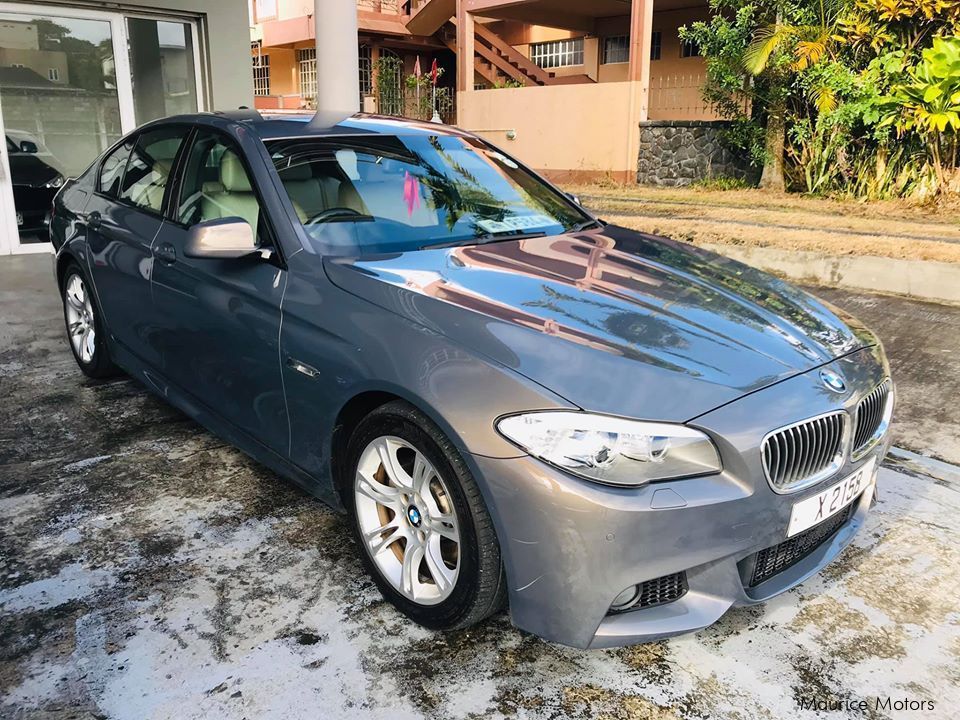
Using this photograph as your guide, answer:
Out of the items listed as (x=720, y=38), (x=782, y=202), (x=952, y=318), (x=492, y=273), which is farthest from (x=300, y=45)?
(x=492, y=273)

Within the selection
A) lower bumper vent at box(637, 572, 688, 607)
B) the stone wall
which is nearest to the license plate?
lower bumper vent at box(637, 572, 688, 607)

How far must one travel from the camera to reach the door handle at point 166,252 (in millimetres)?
3581

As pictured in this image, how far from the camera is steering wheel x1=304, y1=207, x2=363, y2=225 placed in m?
3.12

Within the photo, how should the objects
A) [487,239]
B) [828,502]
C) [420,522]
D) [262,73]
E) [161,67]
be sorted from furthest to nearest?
1. [262,73]
2. [161,67]
3. [487,239]
4. [420,522]
5. [828,502]

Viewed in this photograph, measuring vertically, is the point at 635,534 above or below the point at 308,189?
below

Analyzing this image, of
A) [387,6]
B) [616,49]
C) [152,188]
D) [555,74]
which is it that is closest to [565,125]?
[616,49]

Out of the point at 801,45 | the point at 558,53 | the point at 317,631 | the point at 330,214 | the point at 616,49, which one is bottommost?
the point at 317,631

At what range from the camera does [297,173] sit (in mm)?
3273

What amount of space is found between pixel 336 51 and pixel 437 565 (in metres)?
5.11

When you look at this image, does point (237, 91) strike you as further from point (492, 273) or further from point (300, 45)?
point (300, 45)

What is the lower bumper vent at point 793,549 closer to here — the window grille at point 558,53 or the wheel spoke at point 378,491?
the wheel spoke at point 378,491

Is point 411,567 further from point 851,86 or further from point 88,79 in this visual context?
point 851,86

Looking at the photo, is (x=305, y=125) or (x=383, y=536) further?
(x=305, y=125)

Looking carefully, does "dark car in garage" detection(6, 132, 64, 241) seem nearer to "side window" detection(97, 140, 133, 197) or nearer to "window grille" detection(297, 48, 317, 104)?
"side window" detection(97, 140, 133, 197)
